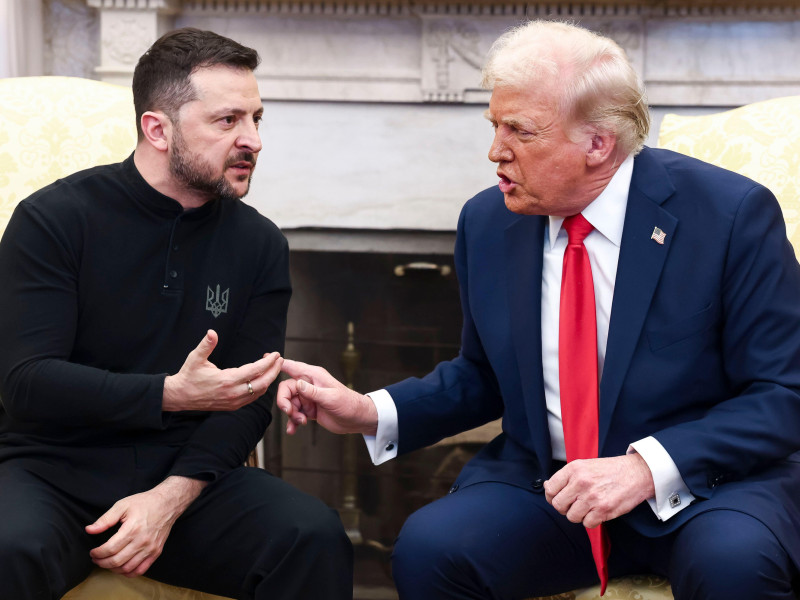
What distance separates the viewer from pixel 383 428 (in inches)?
66.4

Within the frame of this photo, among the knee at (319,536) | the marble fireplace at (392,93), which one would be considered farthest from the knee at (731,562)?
the marble fireplace at (392,93)

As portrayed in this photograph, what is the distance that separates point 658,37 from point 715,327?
1386 millimetres

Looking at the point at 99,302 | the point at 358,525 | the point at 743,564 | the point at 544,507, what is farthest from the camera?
the point at 358,525

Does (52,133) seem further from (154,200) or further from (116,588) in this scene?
(116,588)

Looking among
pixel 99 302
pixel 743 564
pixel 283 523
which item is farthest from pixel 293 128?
pixel 743 564

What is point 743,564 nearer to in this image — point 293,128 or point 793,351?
point 793,351

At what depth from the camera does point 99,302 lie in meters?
1.68

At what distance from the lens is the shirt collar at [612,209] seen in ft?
5.23

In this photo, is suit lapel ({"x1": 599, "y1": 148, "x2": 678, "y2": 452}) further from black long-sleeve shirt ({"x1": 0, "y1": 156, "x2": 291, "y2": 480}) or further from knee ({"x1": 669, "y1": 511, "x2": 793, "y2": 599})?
black long-sleeve shirt ({"x1": 0, "y1": 156, "x2": 291, "y2": 480})

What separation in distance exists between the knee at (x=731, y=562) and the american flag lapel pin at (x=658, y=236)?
1.42 ft

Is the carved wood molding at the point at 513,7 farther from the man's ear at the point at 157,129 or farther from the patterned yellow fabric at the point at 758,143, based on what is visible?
the man's ear at the point at 157,129

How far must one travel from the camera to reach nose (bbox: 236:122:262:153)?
1786 mm

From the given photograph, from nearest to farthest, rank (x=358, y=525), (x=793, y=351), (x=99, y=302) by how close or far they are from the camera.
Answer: (x=793, y=351) → (x=99, y=302) → (x=358, y=525)

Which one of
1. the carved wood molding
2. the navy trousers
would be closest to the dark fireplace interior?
the carved wood molding
